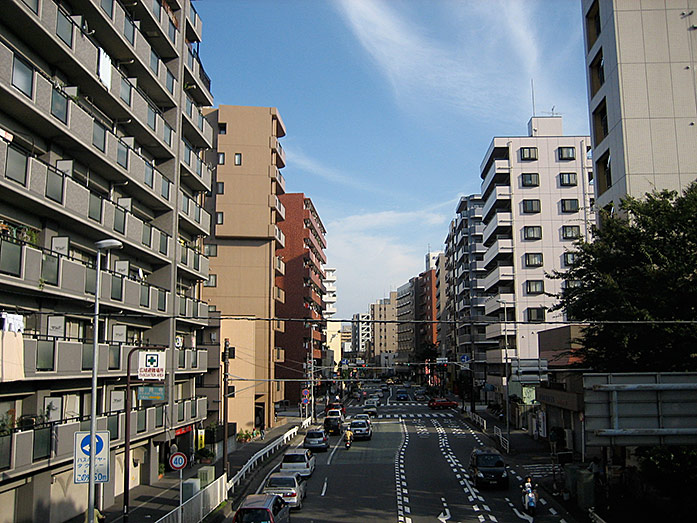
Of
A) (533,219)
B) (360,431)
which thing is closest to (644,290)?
(360,431)

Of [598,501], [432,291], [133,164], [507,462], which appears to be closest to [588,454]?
[507,462]

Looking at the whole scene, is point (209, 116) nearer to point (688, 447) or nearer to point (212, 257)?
point (212, 257)

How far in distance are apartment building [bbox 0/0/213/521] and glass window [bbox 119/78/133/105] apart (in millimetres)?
71

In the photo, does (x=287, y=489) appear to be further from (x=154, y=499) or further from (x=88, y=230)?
(x=88, y=230)

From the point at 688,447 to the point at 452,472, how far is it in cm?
1588

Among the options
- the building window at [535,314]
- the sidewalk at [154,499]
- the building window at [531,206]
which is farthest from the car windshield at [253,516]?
the building window at [531,206]

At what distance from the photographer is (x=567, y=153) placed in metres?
72.9

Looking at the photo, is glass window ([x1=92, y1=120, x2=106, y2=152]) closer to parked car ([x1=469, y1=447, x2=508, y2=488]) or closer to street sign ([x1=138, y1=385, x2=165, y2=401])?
street sign ([x1=138, y1=385, x2=165, y2=401])

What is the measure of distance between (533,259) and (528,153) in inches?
482

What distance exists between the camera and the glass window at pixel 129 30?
89.9ft

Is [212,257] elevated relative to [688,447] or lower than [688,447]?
elevated

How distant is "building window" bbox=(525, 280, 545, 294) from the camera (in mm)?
71375

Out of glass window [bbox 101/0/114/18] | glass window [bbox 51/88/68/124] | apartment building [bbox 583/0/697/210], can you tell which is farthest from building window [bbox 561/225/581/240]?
glass window [bbox 51/88/68/124]

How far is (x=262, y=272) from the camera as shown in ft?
202
